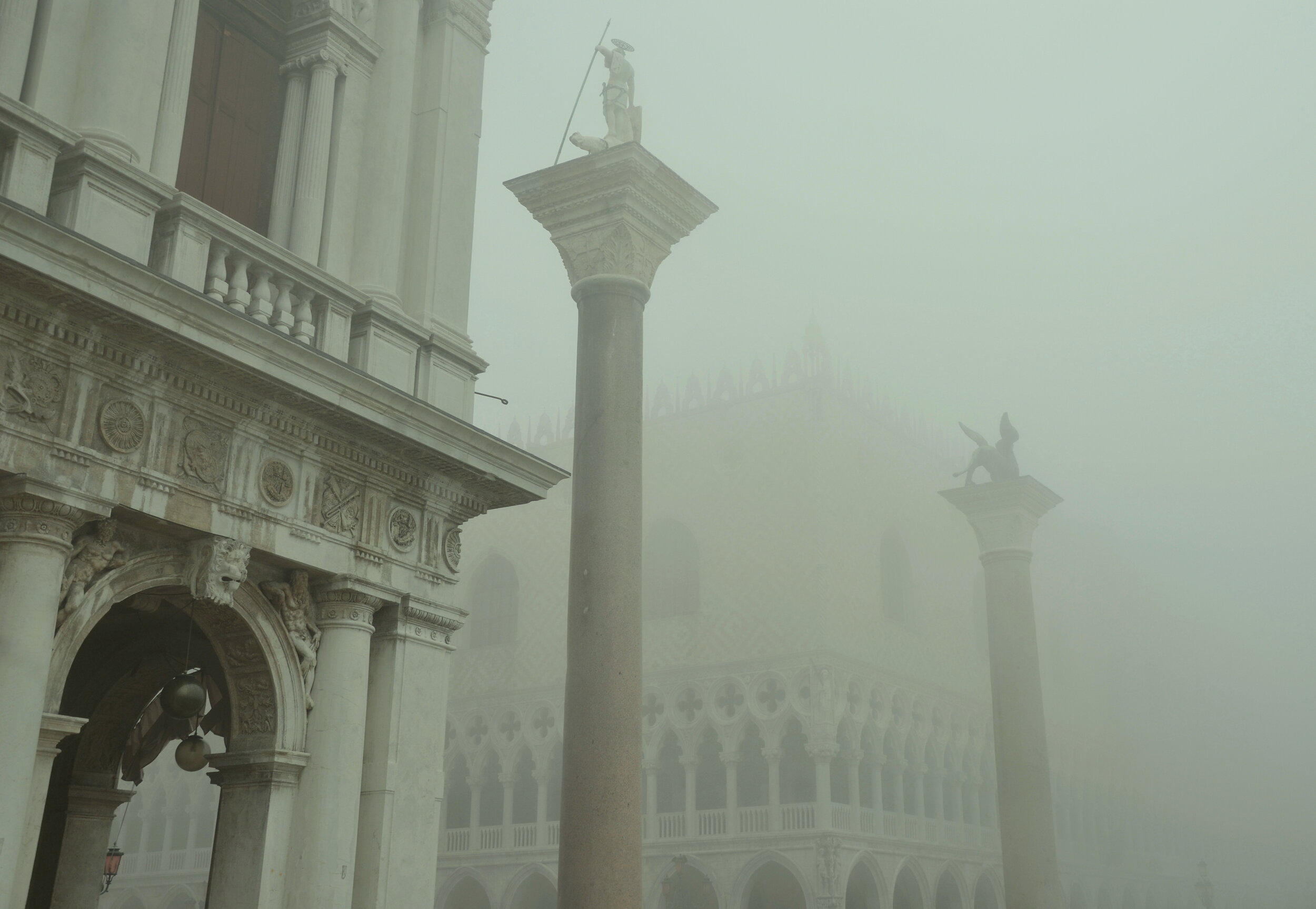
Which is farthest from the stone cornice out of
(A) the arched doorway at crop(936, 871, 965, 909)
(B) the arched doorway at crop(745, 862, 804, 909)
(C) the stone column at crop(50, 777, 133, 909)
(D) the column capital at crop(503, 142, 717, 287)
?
(A) the arched doorway at crop(936, 871, 965, 909)

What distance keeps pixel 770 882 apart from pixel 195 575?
23020 mm

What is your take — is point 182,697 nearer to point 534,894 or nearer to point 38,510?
point 38,510

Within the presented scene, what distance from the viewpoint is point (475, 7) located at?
953 centimetres

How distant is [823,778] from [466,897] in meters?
9.39

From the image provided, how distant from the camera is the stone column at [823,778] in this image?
25750 mm

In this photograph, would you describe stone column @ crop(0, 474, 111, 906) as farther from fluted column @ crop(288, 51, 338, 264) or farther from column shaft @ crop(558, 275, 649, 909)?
column shaft @ crop(558, 275, 649, 909)

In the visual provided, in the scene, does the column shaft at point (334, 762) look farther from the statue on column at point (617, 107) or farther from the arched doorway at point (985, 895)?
the arched doorway at point (985, 895)

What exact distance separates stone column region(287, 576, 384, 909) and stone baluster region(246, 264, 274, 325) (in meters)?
1.41

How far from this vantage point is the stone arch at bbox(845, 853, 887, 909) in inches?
1035

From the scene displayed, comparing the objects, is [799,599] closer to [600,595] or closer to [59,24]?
[600,595]

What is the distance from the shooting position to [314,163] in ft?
26.8

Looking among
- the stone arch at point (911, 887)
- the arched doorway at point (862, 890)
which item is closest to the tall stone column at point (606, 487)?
the arched doorway at point (862, 890)

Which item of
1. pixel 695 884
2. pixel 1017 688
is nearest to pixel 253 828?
pixel 1017 688

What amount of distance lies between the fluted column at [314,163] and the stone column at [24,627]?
2522 millimetres
